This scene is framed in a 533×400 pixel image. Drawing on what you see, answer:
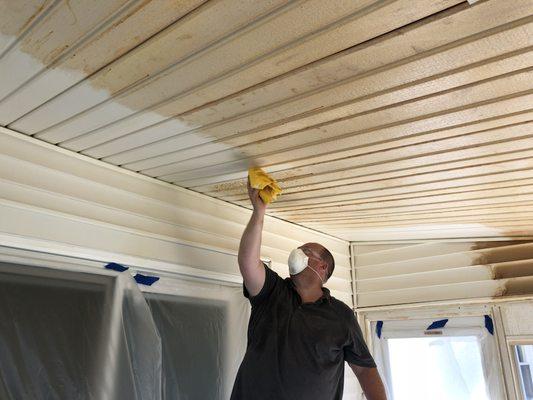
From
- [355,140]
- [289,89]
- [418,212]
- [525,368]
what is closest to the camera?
[289,89]

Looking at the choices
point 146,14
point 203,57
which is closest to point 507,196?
point 203,57

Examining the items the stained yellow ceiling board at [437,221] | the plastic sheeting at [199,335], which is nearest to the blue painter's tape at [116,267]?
the plastic sheeting at [199,335]

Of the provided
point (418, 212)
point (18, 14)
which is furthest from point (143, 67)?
point (418, 212)

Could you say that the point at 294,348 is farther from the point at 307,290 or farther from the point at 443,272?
the point at 443,272

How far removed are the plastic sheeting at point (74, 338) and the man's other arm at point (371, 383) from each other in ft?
3.68

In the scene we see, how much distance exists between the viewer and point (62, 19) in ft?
4.08

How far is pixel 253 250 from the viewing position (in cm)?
228

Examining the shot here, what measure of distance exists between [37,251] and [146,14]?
1.30 metres

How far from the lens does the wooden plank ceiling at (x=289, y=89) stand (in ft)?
3.97

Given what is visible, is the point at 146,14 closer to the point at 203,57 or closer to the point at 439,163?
the point at 203,57

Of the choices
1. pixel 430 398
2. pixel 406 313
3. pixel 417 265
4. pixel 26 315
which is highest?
pixel 417 265

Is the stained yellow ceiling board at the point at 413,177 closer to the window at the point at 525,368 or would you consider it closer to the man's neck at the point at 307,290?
the man's neck at the point at 307,290

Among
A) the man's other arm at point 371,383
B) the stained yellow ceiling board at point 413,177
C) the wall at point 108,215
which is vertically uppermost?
Result: the stained yellow ceiling board at point 413,177

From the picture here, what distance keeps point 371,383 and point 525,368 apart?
5.06ft
